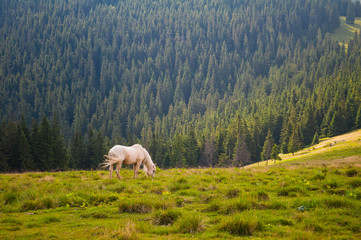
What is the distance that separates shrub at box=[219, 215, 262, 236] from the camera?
818 cm

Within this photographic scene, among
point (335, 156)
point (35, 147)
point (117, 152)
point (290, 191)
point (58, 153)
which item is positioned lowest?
point (58, 153)

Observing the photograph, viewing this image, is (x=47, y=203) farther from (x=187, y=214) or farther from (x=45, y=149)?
(x=45, y=149)

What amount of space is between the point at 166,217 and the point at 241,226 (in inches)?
104

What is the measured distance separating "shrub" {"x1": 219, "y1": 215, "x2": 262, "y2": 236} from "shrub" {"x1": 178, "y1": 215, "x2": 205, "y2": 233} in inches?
26.6

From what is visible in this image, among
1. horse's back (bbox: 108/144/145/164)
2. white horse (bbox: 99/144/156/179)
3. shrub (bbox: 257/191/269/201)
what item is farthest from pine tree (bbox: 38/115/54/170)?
shrub (bbox: 257/191/269/201)

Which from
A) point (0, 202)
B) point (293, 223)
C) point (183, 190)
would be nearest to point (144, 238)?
point (293, 223)

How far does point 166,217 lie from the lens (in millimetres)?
9312

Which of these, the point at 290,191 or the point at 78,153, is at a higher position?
the point at 290,191

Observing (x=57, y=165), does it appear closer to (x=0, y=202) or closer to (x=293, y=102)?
(x=0, y=202)

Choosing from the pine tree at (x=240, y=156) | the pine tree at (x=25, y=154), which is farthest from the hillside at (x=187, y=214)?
the pine tree at (x=240, y=156)

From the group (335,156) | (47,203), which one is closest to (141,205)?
(47,203)

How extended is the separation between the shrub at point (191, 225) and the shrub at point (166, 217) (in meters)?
0.77

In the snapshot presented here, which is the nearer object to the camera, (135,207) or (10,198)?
(135,207)

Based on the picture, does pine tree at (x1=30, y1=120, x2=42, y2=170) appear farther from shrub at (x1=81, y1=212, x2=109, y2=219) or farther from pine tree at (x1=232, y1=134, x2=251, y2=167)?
pine tree at (x1=232, y1=134, x2=251, y2=167)
